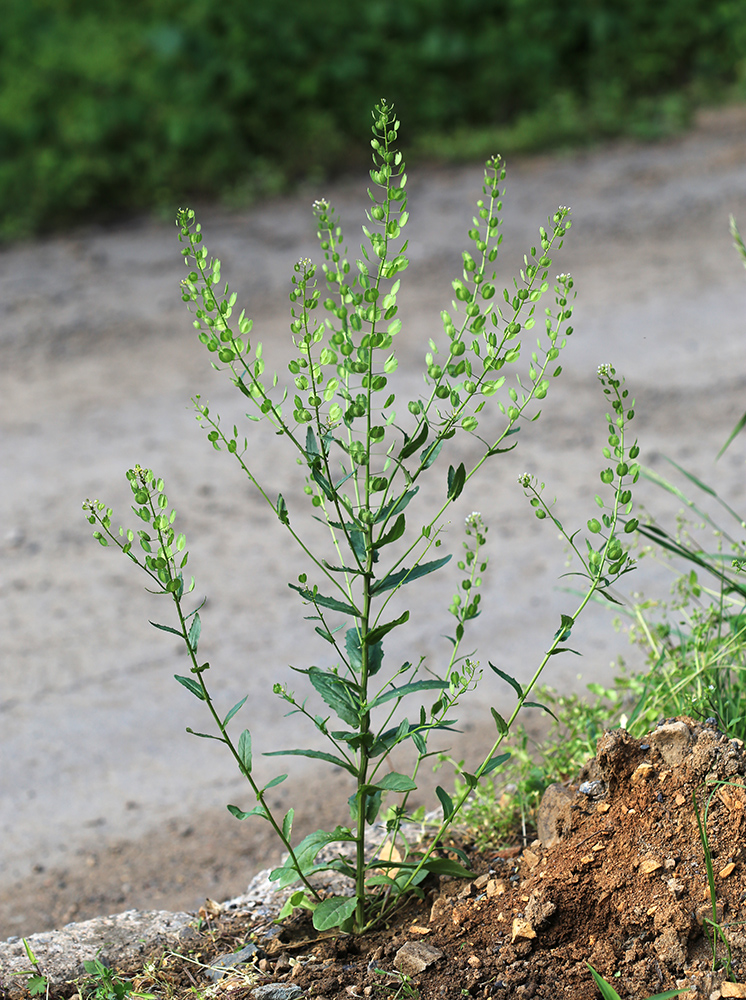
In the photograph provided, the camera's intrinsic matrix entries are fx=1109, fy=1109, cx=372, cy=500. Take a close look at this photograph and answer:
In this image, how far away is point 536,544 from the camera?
4.43 m

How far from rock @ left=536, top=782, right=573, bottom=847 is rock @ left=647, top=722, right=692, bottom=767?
0.21 m

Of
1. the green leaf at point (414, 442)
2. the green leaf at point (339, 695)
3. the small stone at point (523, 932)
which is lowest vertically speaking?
the small stone at point (523, 932)

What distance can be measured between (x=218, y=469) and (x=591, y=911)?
338 centimetres

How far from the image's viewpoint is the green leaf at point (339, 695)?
6.62 feet

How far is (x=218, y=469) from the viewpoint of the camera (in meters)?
5.06

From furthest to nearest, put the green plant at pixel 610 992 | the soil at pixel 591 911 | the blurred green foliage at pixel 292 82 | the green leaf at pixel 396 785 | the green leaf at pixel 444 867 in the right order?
the blurred green foliage at pixel 292 82 → the green leaf at pixel 444 867 → the green leaf at pixel 396 785 → the soil at pixel 591 911 → the green plant at pixel 610 992

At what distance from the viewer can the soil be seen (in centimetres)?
190

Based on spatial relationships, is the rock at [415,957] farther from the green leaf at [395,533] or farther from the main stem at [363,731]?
the green leaf at [395,533]

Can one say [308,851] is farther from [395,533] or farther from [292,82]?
[292,82]

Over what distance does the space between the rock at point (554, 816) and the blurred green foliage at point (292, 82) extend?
633 cm

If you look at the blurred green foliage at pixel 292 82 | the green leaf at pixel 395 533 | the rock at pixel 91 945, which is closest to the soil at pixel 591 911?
the rock at pixel 91 945

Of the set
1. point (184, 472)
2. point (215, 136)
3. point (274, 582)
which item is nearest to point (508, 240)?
point (215, 136)

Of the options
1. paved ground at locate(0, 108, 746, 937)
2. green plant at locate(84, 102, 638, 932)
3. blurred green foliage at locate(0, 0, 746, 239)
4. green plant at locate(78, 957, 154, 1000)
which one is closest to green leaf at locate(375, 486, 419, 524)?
green plant at locate(84, 102, 638, 932)

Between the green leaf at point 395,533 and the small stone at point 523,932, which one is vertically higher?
the green leaf at point 395,533
